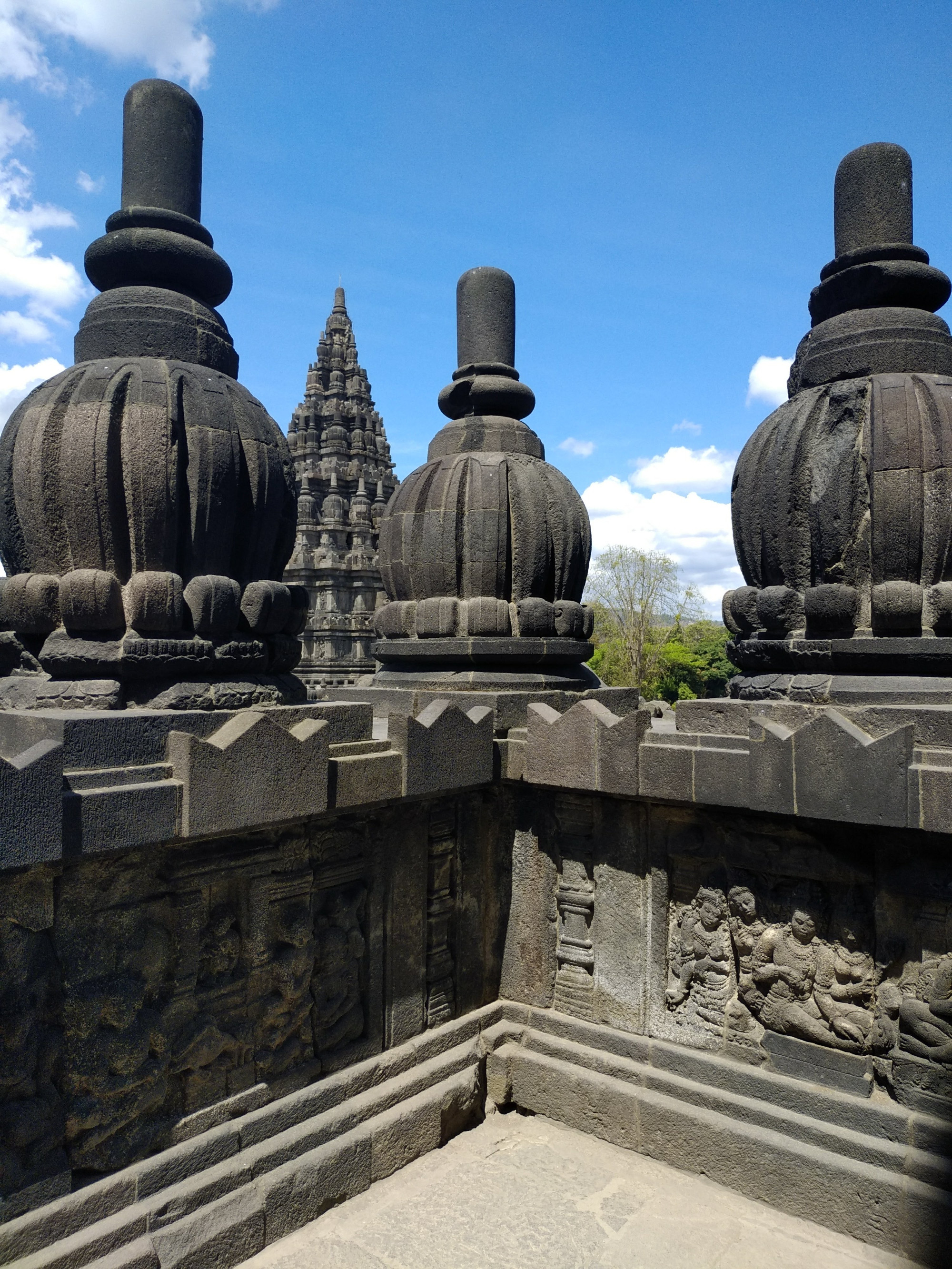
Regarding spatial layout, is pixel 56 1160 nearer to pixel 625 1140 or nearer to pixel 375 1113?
pixel 375 1113

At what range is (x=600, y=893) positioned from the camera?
18.0 ft

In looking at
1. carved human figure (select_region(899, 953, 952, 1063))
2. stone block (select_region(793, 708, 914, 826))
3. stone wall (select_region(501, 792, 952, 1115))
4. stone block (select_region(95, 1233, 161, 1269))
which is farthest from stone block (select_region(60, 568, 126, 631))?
carved human figure (select_region(899, 953, 952, 1063))

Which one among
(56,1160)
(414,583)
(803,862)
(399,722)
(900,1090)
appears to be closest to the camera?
(56,1160)

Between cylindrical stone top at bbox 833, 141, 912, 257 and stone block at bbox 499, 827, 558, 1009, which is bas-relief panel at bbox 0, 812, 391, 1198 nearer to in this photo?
stone block at bbox 499, 827, 558, 1009

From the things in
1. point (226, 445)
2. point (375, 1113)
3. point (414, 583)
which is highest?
point (226, 445)

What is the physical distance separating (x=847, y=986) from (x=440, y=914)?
245 centimetres

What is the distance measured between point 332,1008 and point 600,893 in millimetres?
1811

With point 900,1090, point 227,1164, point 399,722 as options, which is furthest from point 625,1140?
point 399,722

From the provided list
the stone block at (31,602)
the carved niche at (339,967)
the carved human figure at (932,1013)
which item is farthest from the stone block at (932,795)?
the stone block at (31,602)

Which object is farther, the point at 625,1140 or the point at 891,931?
the point at 625,1140

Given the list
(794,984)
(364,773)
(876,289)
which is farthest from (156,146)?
(794,984)

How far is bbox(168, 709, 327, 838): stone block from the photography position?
12.7 feet

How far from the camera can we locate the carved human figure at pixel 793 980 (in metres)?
4.60

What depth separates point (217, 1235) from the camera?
3930mm
